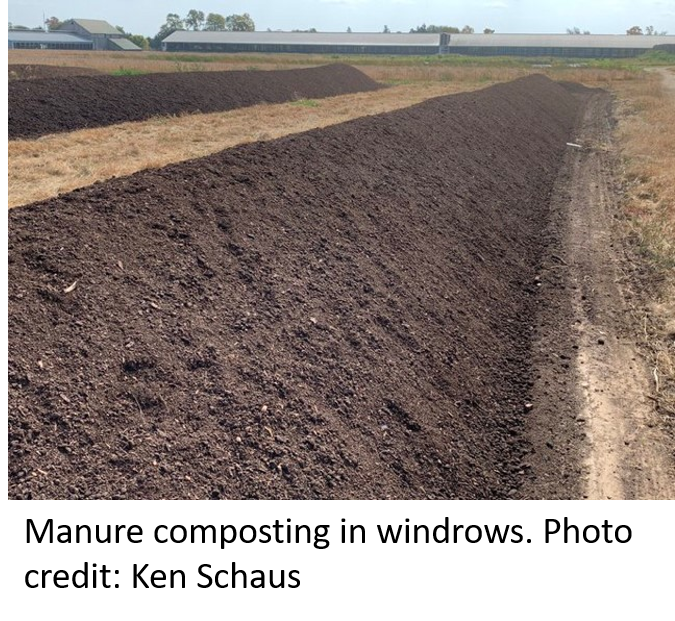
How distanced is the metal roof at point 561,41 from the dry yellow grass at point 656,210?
8744 centimetres

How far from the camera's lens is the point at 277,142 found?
9883mm

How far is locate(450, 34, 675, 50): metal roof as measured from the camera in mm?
105000

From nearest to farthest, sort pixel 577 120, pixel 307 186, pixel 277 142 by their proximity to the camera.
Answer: pixel 307 186
pixel 277 142
pixel 577 120

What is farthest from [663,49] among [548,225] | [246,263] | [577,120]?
[246,263]

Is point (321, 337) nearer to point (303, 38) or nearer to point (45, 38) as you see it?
point (45, 38)

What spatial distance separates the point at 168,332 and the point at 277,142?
19.3 feet

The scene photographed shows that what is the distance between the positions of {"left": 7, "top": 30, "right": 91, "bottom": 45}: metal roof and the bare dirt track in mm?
108428

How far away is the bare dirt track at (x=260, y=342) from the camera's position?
3.91m

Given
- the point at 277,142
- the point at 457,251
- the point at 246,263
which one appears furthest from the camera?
the point at 277,142

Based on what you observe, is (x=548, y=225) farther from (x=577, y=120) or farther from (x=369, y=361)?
(x=577, y=120)

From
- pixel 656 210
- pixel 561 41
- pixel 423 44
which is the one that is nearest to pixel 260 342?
pixel 656 210

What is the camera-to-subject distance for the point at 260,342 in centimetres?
516

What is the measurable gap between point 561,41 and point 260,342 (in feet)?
397

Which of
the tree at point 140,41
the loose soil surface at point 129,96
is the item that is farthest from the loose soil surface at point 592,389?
the tree at point 140,41
